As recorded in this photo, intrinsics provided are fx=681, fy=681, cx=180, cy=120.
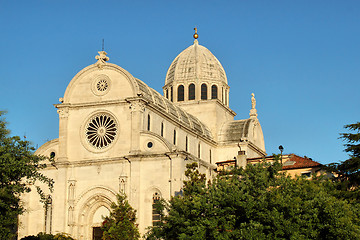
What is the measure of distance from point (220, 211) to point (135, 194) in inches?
777

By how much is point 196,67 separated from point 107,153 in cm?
2076

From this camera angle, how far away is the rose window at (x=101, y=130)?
61.3 meters

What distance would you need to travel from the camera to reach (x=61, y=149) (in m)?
62.4

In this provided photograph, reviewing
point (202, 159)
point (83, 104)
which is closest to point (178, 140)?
point (202, 159)

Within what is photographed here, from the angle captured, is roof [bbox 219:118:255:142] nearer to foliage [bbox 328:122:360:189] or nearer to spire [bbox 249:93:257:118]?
spire [bbox 249:93:257:118]

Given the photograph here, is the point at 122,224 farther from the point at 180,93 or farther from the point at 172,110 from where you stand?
the point at 180,93

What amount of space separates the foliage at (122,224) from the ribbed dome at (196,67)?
25.7 meters

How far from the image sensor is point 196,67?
A: 3054 inches

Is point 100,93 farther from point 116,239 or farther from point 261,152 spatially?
point 261,152

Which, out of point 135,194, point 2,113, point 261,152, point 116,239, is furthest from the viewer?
point 261,152

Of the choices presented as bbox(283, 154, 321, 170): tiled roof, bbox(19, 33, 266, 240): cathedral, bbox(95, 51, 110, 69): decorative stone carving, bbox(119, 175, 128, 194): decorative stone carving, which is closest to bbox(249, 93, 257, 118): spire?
bbox(19, 33, 266, 240): cathedral

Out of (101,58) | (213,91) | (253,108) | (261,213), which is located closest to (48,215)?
(101,58)

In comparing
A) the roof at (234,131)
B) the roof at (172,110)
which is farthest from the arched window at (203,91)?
the roof at (172,110)

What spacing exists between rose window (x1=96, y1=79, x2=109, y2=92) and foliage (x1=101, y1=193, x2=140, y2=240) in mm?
12137
